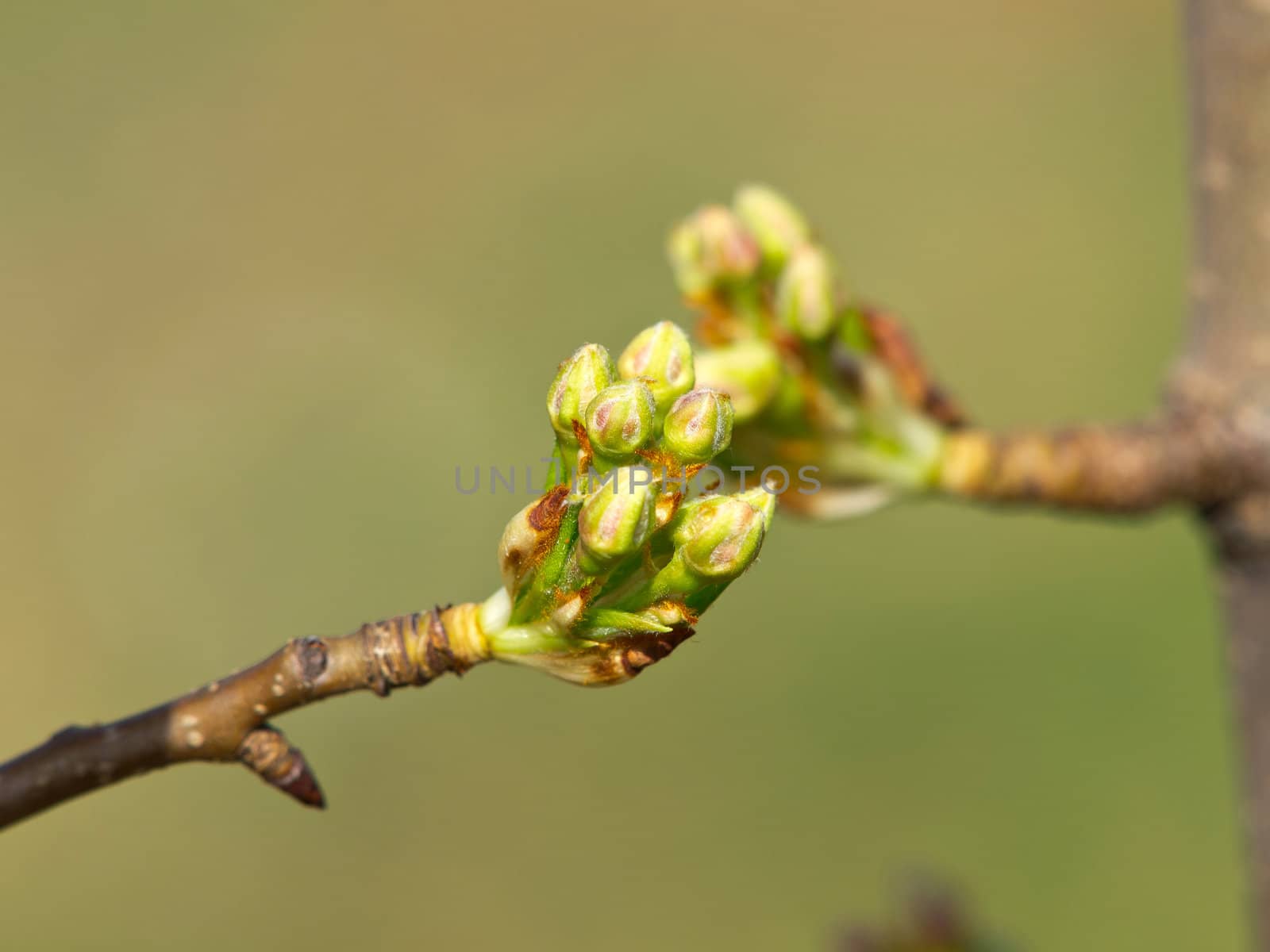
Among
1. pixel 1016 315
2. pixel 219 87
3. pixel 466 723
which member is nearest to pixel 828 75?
pixel 1016 315

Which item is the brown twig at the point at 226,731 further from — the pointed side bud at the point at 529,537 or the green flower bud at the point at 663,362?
the green flower bud at the point at 663,362

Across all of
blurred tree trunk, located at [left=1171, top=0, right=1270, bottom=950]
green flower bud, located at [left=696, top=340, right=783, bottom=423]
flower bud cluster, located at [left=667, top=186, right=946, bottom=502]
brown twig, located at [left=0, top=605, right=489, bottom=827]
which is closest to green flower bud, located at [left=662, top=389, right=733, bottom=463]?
brown twig, located at [left=0, top=605, right=489, bottom=827]

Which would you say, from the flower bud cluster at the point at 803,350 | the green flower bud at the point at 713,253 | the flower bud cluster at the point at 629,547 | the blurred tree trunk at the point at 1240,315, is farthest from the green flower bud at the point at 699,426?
the blurred tree trunk at the point at 1240,315

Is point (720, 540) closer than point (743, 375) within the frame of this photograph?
Yes

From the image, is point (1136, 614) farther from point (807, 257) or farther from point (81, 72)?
point (81, 72)

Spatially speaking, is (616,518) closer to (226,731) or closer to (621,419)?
(621,419)

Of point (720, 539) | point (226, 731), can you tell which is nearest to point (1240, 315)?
point (720, 539)
